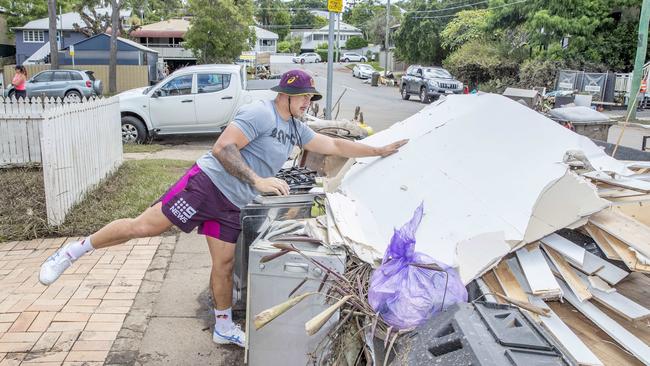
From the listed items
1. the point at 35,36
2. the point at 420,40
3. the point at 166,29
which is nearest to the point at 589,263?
the point at 420,40

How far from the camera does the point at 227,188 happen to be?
3.54m

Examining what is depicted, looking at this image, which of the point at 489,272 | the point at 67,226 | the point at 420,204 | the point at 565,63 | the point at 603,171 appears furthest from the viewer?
the point at 565,63

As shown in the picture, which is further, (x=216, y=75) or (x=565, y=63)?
(x=565, y=63)

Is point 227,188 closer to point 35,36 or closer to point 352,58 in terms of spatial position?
point 35,36

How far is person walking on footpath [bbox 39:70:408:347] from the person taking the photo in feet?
11.5

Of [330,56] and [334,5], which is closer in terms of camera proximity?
[334,5]

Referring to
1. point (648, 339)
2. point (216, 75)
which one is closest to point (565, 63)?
point (216, 75)

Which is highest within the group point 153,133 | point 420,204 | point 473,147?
point 473,147

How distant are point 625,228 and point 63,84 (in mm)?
23318

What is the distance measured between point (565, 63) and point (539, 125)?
965 inches

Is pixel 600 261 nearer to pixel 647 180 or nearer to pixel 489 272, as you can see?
pixel 489 272

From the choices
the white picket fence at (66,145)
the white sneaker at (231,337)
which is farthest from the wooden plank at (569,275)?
the white picket fence at (66,145)

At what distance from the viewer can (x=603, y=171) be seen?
12.1 ft

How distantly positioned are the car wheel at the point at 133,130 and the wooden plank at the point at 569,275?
1065cm
